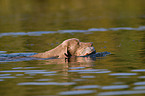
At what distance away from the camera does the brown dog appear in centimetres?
1563

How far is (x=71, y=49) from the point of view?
15789 mm

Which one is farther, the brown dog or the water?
the brown dog

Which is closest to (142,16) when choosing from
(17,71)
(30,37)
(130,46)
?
(30,37)

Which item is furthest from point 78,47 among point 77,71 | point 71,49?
point 77,71

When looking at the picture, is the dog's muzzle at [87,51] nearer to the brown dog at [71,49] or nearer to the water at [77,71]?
the brown dog at [71,49]

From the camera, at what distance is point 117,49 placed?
59.3 ft

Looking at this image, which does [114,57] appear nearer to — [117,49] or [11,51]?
[117,49]

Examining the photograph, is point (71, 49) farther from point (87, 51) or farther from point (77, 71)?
point (77, 71)

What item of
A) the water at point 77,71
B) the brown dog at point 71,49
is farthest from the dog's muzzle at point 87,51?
the water at point 77,71

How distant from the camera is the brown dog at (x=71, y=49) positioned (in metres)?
15.6

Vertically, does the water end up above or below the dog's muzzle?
below

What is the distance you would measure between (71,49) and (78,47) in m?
0.29

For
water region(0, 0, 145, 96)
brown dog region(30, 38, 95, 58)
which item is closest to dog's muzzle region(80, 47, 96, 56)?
brown dog region(30, 38, 95, 58)

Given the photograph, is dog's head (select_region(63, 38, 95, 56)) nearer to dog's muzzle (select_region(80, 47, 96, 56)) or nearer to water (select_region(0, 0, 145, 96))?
dog's muzzle (select_region(80, 47, 96, 56))
